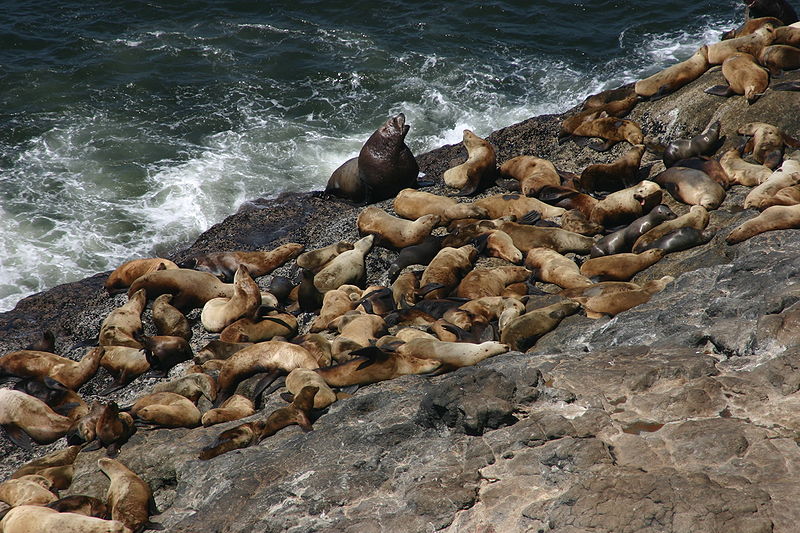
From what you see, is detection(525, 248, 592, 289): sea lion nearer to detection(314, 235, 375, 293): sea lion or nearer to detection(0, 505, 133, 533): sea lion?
detection(314, 235, 375, 293): sea lion

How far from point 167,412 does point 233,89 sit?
37.2ft

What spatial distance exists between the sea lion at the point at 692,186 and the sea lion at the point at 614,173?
1.35 ft

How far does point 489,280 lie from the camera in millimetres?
7680

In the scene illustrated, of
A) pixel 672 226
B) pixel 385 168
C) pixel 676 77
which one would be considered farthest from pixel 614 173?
pixel 385 168

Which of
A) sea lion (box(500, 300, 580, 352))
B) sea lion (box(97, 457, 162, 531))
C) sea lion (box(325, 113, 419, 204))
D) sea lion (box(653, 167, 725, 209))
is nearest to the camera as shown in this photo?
sea lion (box(97, 457, 162, 531))

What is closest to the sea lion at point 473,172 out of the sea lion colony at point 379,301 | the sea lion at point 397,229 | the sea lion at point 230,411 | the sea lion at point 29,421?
the sea lion colony at point 379,301

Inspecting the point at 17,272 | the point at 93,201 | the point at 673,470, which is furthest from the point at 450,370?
the point at 93,201

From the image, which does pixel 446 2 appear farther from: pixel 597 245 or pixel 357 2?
pixel 597 245

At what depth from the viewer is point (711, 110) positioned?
975 cm

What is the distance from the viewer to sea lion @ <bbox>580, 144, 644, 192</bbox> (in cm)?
923

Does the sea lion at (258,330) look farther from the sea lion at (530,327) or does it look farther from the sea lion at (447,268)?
the sea lion at (530,327)

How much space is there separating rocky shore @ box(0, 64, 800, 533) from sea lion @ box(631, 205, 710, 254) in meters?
1.01

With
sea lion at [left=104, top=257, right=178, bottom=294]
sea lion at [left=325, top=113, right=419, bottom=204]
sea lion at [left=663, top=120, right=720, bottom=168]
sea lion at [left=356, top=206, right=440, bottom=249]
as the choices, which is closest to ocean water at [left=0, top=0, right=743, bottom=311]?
sea lion at [left=104, top=257, right=178, bottom=294]

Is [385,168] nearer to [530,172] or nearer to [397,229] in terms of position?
[397,229]
